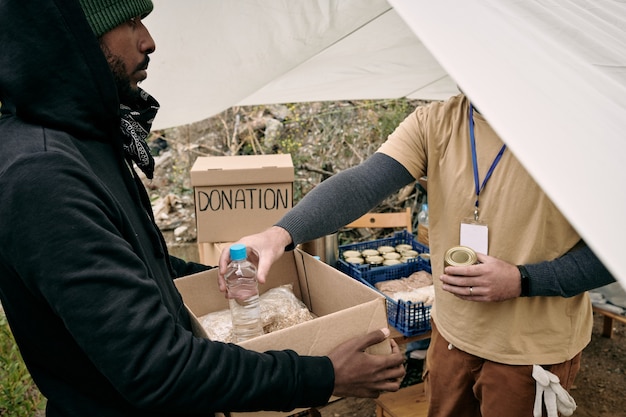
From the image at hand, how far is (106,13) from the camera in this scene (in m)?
0.98

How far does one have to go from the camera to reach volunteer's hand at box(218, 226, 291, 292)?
4.22 feet

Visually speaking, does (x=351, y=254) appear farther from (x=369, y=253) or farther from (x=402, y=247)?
(x=402, y=247)

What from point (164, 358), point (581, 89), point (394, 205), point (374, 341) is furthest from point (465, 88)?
point (394, 205)

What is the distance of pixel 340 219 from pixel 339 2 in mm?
1112

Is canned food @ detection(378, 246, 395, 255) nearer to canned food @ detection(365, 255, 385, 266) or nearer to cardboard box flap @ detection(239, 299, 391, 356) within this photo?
canned food @ detection(365, 255, 385, 266)

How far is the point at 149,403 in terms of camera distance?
84 cm

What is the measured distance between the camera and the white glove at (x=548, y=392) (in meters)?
1.44

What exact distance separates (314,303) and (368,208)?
38cm

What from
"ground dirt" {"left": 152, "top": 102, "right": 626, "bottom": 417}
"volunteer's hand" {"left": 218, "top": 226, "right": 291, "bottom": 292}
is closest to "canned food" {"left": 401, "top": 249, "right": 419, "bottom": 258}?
"volunteer's hand" {"left": 218, "top": 226, "right": 291, "bottom": 292}

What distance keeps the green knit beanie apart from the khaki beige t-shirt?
0.94 m

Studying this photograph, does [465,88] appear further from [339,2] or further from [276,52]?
[276,52]

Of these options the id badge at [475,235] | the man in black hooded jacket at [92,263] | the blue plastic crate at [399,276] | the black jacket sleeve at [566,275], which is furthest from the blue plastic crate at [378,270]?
the man in black hooded jacket at [92,263]

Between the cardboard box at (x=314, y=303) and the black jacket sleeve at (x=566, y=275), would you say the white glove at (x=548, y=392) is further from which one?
the cardboard box at (x=314, y=303)

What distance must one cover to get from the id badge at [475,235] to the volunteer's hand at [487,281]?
96mm
